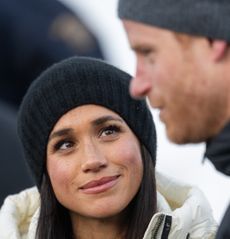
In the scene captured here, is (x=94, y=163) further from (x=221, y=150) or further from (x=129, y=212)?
(x=221, y=150)

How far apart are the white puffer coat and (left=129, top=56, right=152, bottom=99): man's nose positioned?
893mm

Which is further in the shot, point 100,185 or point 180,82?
point 100,185

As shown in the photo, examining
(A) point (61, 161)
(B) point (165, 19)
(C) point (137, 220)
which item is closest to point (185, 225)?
(C) point (137, 220)

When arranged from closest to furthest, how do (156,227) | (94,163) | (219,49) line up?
(219,49) < (156,227) < (94,163)

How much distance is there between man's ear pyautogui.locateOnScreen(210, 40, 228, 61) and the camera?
2811mm

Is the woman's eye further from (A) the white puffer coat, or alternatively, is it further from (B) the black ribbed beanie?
(A) the white puffer coat

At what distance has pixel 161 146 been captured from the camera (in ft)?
22.7

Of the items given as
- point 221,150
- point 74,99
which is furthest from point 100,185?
point 221,150

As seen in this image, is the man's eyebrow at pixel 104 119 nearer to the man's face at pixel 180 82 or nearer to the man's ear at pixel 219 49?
the man's face at pixel 180 82

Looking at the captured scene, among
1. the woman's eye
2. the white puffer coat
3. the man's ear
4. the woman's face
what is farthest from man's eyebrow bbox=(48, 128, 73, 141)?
the man's ear

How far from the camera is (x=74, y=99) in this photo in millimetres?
4102

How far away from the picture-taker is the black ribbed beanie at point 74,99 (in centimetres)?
412

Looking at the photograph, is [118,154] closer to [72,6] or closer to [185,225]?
[185,225]

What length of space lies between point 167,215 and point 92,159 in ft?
1.07
